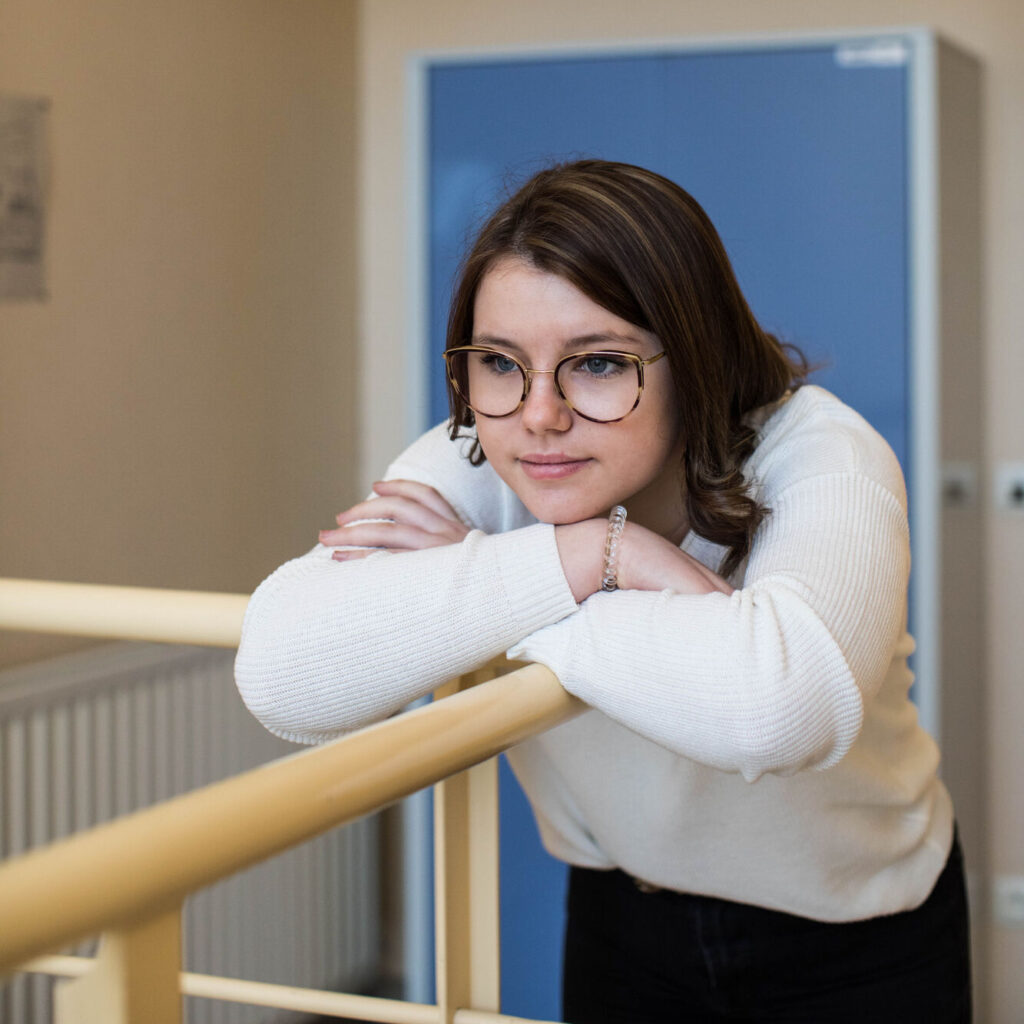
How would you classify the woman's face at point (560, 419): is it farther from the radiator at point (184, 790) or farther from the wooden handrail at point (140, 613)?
the radiator at point (184, 790)

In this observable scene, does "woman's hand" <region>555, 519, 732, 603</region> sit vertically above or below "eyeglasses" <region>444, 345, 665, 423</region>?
below

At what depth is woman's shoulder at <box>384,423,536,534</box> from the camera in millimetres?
1211

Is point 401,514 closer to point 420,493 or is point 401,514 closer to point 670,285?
point 420,493

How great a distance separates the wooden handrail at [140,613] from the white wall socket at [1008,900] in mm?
2429

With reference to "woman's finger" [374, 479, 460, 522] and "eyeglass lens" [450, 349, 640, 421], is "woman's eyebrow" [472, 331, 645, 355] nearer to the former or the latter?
Result: "eyeglass lens" [450, 349, 640, 421]

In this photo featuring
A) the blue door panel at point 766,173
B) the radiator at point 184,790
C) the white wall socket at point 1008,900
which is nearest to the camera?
the radiator at point 184,790

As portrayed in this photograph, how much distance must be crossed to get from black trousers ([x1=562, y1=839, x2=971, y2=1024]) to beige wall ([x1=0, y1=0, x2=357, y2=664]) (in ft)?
4.02

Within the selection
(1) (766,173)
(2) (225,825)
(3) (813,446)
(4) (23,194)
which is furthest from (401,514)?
(1) (766,173)

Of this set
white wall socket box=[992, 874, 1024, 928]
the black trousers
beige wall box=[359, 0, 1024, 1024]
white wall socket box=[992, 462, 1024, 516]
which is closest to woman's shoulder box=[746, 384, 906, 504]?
A: the black trousers

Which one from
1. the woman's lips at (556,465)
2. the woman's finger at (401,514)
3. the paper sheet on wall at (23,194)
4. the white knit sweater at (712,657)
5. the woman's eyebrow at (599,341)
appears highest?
the paper sheet on wall at (23,194)

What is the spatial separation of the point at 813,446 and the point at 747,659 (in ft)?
0.92

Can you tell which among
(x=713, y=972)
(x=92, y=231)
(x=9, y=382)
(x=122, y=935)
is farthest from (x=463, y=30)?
(x=122, y=935)

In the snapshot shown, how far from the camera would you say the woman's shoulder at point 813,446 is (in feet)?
3.26

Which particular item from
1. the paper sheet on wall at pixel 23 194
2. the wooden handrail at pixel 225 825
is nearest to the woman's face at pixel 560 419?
the wooden handrail at pixel 225 825
